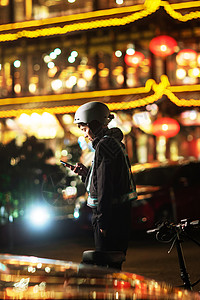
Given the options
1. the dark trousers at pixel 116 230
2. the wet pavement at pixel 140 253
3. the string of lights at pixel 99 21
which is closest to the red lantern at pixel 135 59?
the string of lights at pixel 99 21

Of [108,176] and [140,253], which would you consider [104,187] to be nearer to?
[108,176]

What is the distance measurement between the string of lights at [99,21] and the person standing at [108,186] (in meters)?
16.0

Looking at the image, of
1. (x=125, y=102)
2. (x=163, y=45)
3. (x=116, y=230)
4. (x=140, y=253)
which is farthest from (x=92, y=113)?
(x=125, y=102)

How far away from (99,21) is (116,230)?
58.1 feet

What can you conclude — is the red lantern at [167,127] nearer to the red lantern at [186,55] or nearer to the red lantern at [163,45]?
the red lantern at [163,45]

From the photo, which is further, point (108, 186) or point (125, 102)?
point (125, 102)

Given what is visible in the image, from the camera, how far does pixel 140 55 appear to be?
2292 cm

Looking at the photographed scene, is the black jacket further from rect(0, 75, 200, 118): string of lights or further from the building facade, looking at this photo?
rect(0, 75, 200, 118): string of lights

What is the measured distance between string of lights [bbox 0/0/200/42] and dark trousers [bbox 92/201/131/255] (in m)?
16.3

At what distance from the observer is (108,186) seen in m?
5.44

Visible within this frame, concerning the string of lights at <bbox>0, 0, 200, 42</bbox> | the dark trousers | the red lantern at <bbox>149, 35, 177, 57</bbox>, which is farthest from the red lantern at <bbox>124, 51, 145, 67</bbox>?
the dark trousers

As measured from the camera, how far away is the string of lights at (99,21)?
21.2m

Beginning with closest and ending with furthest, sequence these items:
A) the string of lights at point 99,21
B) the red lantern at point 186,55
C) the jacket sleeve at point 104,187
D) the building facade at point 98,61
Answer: the jacket sleeve at point 104,187 → the string of lights at point 99,21 → the red lantern at point 186,55 → the building facade at point 98,61

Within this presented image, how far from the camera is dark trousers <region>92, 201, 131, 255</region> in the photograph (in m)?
5.51
